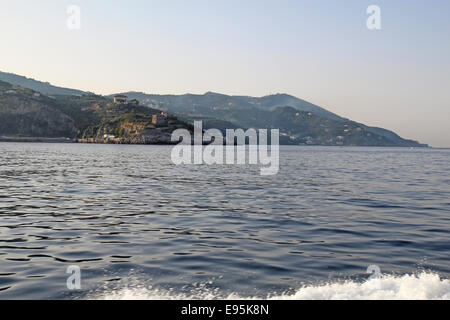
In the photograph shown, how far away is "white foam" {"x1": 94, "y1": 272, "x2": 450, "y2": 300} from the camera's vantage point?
9984 mm

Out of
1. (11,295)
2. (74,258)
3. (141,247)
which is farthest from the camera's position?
(141,247)

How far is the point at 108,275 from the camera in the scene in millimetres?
12008

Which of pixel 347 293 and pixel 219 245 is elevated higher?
pixel 347 293

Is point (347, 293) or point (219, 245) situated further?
point (219, 245)

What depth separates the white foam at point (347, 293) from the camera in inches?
393

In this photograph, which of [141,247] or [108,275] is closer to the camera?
[108,275]

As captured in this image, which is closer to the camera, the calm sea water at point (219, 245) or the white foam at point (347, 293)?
the white foam at point (347, 293)

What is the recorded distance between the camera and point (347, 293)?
33.4ft

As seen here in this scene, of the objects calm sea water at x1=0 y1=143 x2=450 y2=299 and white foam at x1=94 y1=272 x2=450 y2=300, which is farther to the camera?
calm sea water at x1=0 y1=143 x2=450 y2=299
